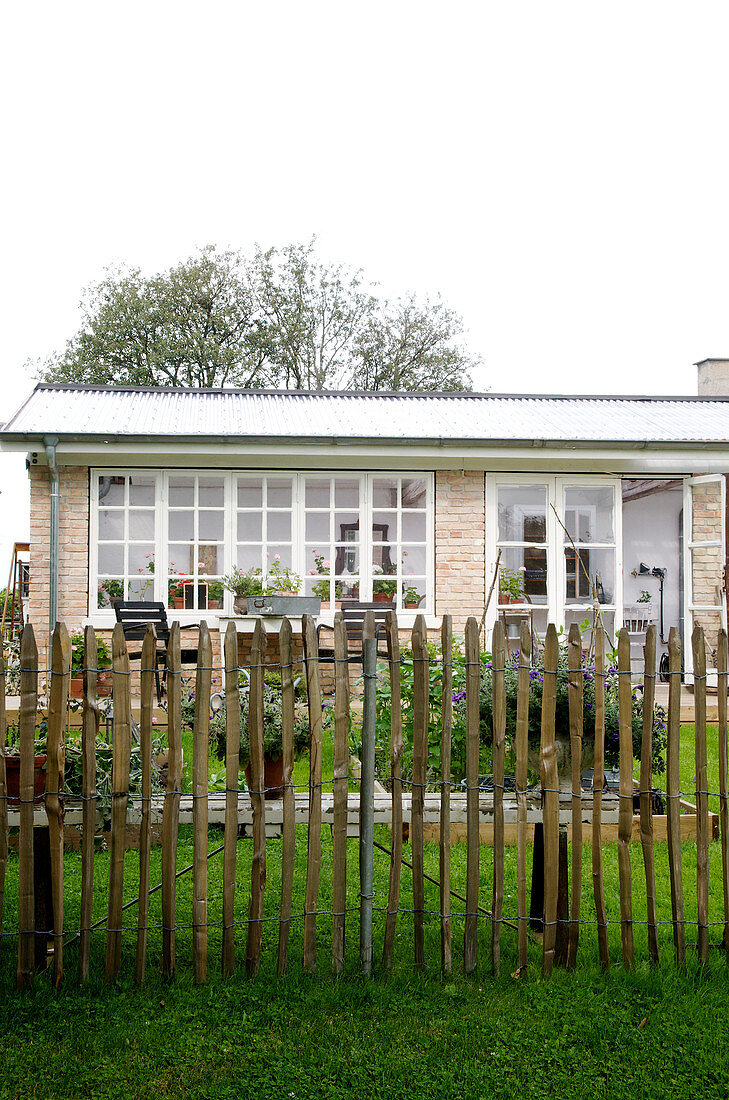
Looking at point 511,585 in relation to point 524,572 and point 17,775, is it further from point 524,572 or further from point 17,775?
point 17,775

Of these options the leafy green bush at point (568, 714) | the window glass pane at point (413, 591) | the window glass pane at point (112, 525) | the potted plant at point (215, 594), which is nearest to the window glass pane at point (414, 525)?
the window glass pane at point (413, 591)

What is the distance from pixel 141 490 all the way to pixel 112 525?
478 mm

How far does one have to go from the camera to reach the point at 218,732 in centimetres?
411

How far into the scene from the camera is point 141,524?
31.0 feet

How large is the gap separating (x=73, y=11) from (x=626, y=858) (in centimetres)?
1172

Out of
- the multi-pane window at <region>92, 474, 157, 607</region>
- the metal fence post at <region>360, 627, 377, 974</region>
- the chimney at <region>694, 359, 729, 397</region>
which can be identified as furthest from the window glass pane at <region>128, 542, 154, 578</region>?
the chimney at <region>694, 359, 729, 397</region>

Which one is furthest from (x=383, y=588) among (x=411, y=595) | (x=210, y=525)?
(x=210, y=525)

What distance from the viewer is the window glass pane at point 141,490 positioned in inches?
371

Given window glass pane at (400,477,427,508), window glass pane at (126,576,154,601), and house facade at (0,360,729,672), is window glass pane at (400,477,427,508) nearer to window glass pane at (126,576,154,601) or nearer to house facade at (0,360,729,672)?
house facade at (0,360,729,672)

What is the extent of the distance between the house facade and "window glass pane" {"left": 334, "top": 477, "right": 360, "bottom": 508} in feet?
0.04

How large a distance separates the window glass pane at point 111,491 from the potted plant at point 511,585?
417 cm

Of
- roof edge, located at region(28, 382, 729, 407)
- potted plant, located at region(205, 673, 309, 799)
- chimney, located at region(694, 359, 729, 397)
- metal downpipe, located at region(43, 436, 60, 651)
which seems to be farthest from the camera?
chimney, located at region(694, 359, 729, 397)

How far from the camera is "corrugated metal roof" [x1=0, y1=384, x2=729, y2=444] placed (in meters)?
9.15

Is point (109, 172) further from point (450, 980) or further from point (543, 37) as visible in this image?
point (450, 980)
